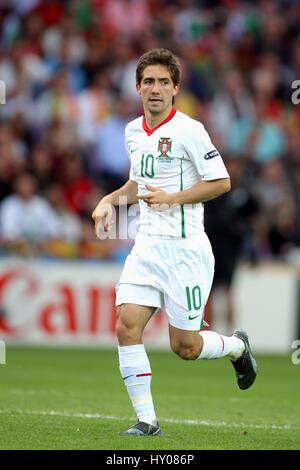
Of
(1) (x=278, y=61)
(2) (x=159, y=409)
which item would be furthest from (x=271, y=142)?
(2) (x=159, y=409)

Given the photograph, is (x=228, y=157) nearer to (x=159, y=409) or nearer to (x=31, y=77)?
(x=31, y=77)

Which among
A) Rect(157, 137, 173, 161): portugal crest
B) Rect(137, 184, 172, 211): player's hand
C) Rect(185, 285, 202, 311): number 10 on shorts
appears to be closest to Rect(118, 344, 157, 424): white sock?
Rect(185, 285, 202, 311): number 10 on shorts

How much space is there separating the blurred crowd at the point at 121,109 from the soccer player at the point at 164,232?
8008 millimetres

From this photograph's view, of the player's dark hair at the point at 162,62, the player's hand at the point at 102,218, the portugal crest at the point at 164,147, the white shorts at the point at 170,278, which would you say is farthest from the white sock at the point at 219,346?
the player's dark hair at the point at 162,62

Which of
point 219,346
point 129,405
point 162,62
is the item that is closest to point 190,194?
point 162,62

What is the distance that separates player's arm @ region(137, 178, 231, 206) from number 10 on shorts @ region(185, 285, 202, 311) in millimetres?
580

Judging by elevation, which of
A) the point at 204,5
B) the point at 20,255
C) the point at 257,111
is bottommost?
the point at 20,255

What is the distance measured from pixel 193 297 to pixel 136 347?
507 mm

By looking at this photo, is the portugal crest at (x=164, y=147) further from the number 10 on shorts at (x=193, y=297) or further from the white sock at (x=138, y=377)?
the white sock at (x=138, y=377)

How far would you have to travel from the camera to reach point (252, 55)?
66.1 ft

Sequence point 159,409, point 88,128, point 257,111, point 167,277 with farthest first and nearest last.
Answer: point 257,111
point 88,128
point 159,409
point 167,277

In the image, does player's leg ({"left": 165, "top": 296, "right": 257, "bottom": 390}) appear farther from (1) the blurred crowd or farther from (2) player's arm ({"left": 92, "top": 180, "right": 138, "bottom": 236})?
(1) the blurred crowd

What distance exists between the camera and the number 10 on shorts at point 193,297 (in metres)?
7.70

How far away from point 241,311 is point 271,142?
3.33 metres
